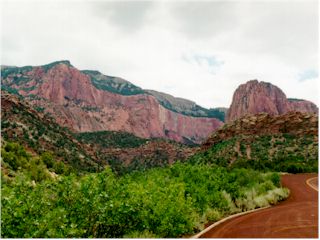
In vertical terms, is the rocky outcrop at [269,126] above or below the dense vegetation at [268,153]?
above

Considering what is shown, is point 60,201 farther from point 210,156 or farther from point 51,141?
point 210,156

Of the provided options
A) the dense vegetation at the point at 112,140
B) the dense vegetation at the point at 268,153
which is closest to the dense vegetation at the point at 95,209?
the dense vegetation at the point at 268,153

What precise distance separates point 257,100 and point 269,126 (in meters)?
99.1

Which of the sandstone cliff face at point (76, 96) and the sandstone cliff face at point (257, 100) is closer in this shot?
the sandstone cliff face at point (76, 96)

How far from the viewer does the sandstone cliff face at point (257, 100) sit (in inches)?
7131

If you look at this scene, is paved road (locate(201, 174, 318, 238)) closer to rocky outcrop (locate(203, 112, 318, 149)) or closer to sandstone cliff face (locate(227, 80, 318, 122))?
rocky outcrop (locate(203, 112, 318, 149))

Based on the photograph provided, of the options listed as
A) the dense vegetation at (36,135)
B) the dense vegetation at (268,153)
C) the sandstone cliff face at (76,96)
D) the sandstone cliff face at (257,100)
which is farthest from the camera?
the sandstone cliff face at (257,100)

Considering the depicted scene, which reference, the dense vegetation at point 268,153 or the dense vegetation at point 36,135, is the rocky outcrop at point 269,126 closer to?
the dense vegetation at point 268,153

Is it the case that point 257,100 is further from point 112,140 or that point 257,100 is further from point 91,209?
point 91,209

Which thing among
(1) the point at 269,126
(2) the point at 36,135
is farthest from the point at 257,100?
(2) the point at 36,135

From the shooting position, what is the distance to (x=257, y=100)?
18188 cm

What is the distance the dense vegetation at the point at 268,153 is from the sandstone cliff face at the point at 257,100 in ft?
340

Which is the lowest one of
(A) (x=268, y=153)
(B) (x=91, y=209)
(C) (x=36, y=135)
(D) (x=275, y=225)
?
(D) (x=275, y=225)

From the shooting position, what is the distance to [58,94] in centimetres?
17500
